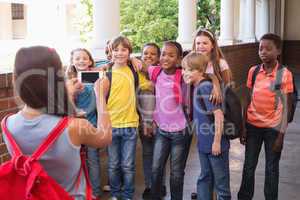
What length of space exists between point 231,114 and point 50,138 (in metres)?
1.80

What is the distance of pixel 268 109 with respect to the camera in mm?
3613

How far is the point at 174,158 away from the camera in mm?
3604

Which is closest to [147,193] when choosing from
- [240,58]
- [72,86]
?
[72,86]

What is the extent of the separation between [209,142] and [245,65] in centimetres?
1083

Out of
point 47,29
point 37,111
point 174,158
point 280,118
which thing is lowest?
point 174,158

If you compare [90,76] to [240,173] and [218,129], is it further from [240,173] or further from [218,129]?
[240,173]

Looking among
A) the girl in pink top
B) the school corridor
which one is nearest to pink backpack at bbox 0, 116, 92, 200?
the girl in pink top

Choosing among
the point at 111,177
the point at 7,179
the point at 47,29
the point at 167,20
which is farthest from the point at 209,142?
the point at 167,20

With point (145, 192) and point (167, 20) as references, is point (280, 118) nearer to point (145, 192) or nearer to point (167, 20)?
point (145, 192)

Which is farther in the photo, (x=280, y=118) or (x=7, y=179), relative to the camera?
(x=280, y=118)

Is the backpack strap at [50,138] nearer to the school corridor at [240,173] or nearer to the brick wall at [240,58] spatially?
the school corridor at [240,173]

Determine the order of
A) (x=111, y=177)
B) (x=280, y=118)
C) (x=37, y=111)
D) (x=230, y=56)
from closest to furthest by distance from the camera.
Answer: (x=37, y=111) < (x=280, y=118) < (x=111, y=177) < (x=230, y=56)

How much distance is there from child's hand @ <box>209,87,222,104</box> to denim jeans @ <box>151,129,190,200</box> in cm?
48

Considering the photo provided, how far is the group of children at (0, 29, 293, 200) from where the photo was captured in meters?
3.33
